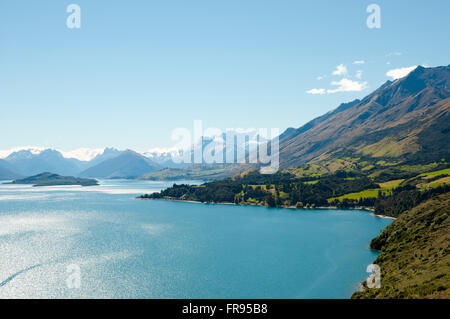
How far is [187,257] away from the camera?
341ft

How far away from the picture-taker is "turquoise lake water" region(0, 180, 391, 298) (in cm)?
7550

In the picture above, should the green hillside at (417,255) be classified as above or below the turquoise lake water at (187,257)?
above

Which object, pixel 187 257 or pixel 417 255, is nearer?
pixel 417 255

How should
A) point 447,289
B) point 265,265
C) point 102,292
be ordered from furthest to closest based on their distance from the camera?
1. point 265,265
2. point 102,292
3. point 447,289

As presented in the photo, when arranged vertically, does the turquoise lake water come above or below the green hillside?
below

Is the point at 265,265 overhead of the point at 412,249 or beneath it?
beneath

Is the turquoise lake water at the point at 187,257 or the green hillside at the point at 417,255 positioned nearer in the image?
the green hillside at the point at 417,255

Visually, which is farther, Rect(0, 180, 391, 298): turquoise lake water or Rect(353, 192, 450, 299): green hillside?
Rect(0, 180, 391, 298): turquoise lake water

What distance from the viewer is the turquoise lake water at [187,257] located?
248 feet

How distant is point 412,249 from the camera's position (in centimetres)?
8256
